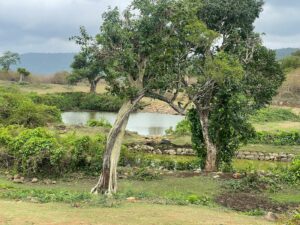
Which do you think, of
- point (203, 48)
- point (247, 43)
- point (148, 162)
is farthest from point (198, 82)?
point (148, 162)

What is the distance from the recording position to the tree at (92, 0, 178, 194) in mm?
16094

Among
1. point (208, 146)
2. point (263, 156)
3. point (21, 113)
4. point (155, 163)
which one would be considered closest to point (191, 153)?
point (263, 156)

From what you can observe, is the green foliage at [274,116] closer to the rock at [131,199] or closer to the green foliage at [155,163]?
the green foliage at [155,163]

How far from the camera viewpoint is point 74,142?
21.8m

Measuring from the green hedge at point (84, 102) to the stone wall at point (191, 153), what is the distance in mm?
37359

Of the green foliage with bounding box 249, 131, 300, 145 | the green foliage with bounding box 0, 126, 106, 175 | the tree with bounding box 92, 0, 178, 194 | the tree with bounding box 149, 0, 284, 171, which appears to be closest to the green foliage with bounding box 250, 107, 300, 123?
the green foliage with bounding box 249, 131, 300, 145

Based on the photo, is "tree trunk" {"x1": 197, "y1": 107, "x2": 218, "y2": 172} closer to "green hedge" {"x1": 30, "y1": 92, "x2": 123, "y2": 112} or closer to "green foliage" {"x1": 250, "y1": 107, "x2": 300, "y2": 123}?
"green foliage" {"x1": 250, "y1": 107, "x2": 300, "y2": 123}

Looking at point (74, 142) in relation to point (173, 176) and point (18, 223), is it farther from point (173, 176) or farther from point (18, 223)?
point (18, 223)

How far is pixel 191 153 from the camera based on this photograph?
98.5 feet

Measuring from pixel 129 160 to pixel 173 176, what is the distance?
14.5ft

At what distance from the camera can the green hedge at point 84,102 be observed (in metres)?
69.0

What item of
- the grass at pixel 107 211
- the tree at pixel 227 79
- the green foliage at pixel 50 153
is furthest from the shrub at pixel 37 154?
the tree at pixel 227 79

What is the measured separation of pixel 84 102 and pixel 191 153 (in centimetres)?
4446

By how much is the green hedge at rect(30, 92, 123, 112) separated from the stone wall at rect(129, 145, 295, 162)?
123 feet
